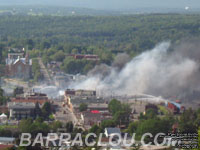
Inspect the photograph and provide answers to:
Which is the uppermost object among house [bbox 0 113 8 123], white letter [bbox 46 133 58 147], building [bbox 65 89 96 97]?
white letter [bbox 46 133 58 147]

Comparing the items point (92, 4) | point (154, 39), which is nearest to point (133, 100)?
point (154, 39)

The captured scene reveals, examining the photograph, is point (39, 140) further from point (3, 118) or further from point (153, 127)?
point (3, 118)

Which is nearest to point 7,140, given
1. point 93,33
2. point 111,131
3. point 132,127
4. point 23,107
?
point 111,131

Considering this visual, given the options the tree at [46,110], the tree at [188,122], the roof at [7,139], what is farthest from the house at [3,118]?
the tree at [188,122]

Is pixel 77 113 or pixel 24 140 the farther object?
pixel 77 113

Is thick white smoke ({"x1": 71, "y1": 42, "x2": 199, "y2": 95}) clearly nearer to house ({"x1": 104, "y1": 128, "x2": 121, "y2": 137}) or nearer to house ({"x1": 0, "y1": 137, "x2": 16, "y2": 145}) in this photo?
house ({"x1": 104, "y1": 128, "x2": 121, "y2": 137})

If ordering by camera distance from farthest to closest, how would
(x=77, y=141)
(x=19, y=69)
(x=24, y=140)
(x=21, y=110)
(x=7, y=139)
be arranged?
(x=19, y=69) → (x=21, y=110) → (x=7, y=139) → (x=77, y=141) → (x=24, y=140)

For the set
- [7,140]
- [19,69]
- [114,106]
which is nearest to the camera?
[7,140]

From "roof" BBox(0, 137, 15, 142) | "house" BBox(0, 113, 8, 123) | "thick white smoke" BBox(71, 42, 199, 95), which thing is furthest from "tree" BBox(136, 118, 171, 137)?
"thick white smoke" BBox(71, 42, 199, 95)

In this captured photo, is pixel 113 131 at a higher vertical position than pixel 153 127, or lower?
lower
